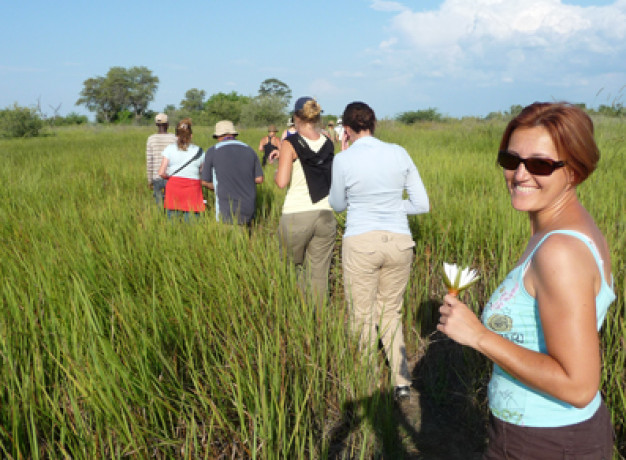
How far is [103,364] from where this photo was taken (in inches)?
70.5

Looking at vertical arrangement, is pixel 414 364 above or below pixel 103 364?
below

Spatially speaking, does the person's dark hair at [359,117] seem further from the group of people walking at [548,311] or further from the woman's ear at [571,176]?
the woman's ear at [571,176]

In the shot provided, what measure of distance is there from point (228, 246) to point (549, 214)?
2414mm

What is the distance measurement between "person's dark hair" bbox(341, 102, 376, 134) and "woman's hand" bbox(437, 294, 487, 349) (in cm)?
179

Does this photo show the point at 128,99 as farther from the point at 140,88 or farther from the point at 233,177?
the point at 233,177

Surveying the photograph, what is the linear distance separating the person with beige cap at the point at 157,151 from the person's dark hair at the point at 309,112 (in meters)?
2.56

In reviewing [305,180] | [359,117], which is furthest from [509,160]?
[305,180]

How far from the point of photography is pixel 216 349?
210 cm

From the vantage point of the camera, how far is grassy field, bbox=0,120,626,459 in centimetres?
166

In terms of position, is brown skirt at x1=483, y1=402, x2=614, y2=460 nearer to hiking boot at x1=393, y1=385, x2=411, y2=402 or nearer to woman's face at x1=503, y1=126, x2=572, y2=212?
woman's face at x1=503, y1=126, x2=572, y2=212

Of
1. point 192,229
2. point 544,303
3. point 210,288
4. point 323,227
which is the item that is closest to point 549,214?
point 544,303

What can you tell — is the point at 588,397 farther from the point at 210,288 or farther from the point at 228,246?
the point at 228,246

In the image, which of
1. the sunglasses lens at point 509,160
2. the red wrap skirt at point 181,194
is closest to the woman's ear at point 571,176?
the sunglasses lens at point 509,160

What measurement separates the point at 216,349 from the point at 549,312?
4.86ft
